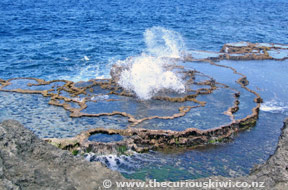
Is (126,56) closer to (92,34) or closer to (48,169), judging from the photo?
(92,34)

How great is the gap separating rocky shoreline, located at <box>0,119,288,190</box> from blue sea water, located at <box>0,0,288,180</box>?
3126 mm

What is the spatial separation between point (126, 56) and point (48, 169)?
71.6 feet

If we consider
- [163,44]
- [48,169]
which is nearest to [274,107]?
[48,169]

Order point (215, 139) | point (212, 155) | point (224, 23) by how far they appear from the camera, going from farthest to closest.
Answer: point (224, 23) → point (215, 139) → point (212, 155)

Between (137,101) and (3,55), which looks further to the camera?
(3,55)

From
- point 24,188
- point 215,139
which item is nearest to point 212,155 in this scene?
point 215,139

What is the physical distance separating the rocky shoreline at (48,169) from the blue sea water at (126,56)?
3126mm

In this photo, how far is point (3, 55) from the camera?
2566cm

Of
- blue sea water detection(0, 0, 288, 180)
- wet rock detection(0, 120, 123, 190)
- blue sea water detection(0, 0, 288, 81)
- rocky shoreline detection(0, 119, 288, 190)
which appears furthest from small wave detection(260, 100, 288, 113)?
blue sea water detection(0, 0, 288, 81)

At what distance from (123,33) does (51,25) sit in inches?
362

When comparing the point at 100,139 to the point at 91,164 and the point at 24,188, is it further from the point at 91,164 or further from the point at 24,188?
the point at 24,188

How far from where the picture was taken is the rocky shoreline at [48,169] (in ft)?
17.9

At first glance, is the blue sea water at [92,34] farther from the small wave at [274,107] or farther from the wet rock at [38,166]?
the wet rock at [38,166]

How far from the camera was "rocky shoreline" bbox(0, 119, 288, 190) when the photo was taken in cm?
545
